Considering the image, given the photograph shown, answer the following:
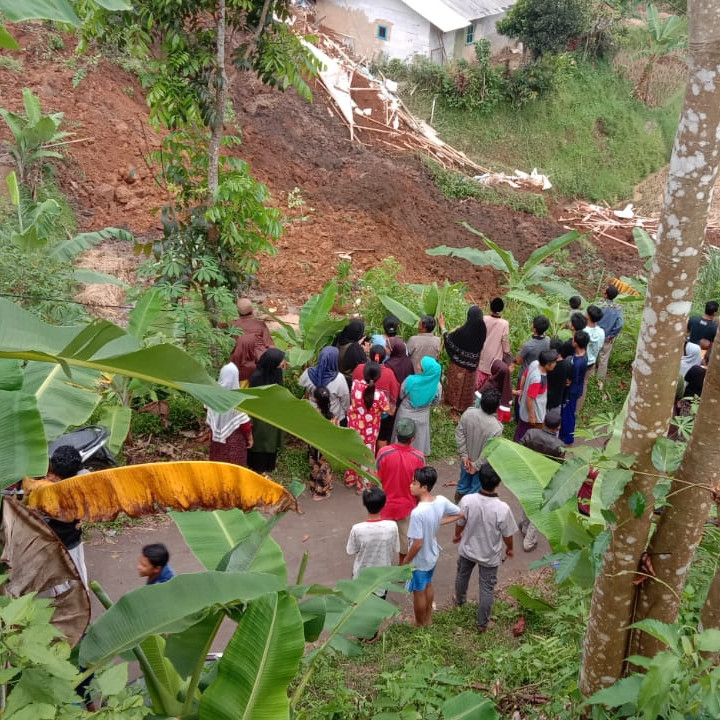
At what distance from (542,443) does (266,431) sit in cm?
240

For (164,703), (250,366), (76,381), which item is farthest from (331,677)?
(250,366)

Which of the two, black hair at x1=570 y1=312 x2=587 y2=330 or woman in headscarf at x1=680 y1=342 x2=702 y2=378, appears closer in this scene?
woman in headscarf at x1=680 y1=342 x2=702 y2=378

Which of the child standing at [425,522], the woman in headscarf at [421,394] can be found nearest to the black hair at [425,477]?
the child standing at [425,522]

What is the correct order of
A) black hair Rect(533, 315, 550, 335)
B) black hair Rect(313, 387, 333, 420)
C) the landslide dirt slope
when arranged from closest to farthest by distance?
1. black hair Rect(313, 387, 333, 420)
2. black hair Rect(533, 315, 550, 335)
3. the landslide dirt slope

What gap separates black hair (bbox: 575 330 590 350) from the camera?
7.09m

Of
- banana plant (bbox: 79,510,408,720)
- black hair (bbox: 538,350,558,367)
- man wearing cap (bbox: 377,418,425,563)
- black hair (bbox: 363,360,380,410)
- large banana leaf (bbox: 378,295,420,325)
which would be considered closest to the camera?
banana plant (bbox: 79,510,408,720)

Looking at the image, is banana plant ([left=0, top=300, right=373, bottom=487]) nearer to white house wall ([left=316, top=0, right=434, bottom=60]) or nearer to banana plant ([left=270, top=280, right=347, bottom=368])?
banana plant ([left=270, top=280, right=347, bottom=368])

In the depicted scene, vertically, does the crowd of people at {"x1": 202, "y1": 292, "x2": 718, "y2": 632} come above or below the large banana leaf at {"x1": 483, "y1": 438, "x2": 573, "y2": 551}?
below

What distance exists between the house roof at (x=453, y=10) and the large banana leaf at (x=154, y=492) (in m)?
18.0

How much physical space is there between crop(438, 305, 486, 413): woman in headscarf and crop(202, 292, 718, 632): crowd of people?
0.01 m

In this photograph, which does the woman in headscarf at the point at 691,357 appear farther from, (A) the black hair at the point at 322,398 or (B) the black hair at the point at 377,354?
(A) the black hair at the point at 322,398

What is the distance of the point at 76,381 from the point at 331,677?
98.8 inches

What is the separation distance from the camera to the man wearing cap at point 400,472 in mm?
5590

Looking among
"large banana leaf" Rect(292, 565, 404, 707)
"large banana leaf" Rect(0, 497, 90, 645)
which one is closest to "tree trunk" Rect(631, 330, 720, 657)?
"large banana leaf" Rect(292, 565, 404, 707)
